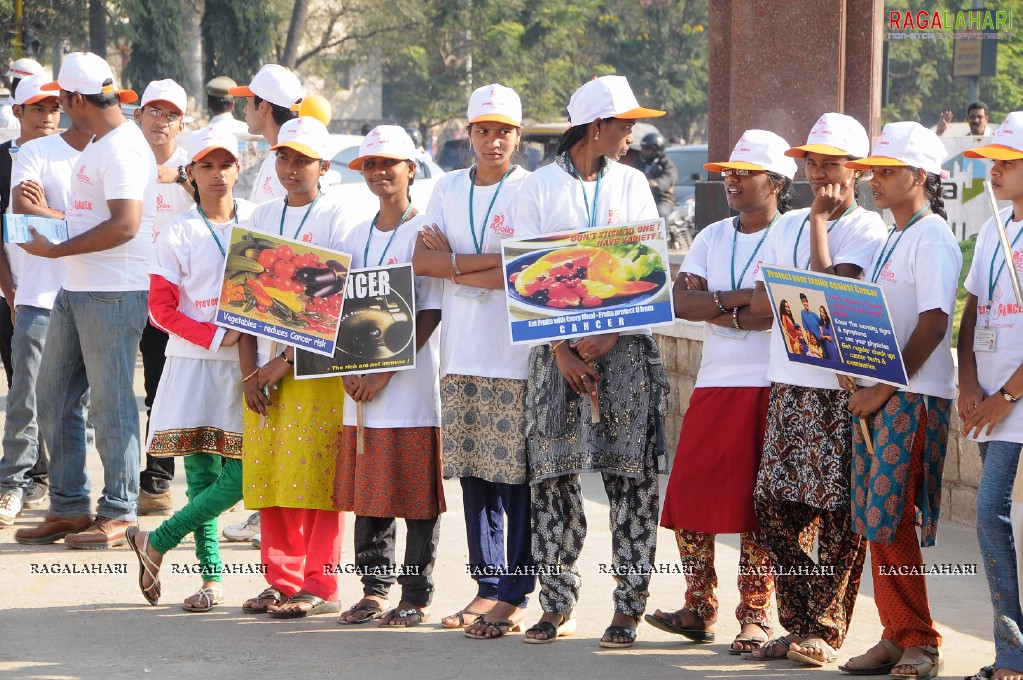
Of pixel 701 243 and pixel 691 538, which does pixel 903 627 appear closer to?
pixel 691 538

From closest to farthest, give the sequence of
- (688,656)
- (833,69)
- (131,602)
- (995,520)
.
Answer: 1. (995,520)
2. (688,656)
3. (131,602)
4. (833,69)

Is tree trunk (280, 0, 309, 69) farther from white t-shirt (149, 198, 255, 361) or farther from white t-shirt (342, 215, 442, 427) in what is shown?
white t-shirt (342, 215, 442, 427)

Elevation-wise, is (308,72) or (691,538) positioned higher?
(308,72)

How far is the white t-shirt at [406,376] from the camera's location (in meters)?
5.38

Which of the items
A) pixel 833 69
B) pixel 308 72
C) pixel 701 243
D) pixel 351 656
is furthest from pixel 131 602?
pixel 308 72

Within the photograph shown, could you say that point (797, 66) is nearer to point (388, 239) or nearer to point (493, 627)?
point (388, 239)

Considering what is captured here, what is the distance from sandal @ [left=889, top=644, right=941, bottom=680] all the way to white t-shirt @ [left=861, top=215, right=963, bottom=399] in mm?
839

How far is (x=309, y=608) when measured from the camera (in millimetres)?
5547

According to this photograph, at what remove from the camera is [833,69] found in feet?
27.9

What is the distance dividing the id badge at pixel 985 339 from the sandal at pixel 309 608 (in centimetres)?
265

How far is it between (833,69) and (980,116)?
31.0 feet

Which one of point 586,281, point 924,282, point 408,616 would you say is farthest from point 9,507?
point 924,282

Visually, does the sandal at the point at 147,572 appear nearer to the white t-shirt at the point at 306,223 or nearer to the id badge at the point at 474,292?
the white t-shirt at the point at 306,223

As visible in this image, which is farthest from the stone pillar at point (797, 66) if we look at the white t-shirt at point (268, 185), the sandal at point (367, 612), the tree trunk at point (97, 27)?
the tree trunk at point (97, 27)
